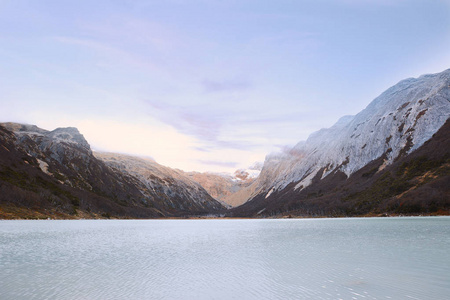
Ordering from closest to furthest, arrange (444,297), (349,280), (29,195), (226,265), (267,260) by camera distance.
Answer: (444,297) < (349,280) < (226,265) < (267,260) < (29,195)

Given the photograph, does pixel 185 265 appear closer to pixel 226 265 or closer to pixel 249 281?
pixel 226 265

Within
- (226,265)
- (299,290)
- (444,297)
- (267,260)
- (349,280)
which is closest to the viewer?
(444,297)

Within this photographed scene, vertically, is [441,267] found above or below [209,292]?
above

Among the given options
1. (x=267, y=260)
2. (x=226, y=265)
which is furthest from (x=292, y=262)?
(x=226, y=265)

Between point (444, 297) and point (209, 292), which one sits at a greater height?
point (444, 297)

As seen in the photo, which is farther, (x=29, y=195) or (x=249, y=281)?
(x=29, y=195)

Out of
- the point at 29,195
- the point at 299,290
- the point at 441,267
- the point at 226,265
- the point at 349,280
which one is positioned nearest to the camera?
the point at 299,290

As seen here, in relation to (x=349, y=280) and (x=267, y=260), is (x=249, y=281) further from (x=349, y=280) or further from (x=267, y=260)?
(x=267, y=260)

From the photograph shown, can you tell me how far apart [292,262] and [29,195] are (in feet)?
687

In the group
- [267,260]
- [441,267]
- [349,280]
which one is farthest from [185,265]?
[441,267]

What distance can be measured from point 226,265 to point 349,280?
14012 millimetres

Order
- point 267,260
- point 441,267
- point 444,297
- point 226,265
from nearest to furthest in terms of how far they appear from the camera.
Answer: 1. point 444,297
2. point 441,267
3. point 226,265
4. point 267,260

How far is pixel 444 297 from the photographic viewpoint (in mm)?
19922

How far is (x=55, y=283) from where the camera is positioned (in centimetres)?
2600
